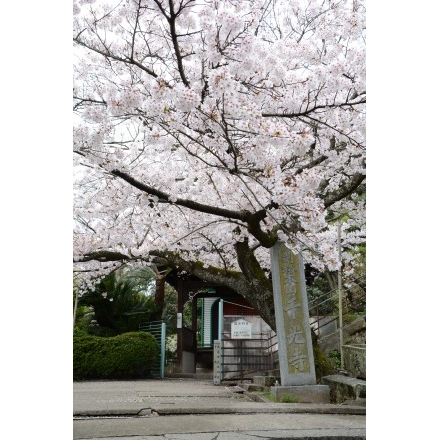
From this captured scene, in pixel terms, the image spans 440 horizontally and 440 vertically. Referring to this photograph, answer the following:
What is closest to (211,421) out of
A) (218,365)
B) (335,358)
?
(335,358)

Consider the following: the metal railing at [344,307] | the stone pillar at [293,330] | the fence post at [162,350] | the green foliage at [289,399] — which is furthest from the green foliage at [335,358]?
the fence post at [162,350]

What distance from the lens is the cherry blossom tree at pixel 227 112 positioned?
99.1 inches

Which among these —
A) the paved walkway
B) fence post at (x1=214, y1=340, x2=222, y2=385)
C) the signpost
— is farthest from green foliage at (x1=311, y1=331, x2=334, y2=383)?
fence post at (x1=214, y1=340, x2=222, y2=385)

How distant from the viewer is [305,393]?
12.5ft

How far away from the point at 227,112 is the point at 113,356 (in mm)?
4491

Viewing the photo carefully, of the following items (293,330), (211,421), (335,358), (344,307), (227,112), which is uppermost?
(227,112)

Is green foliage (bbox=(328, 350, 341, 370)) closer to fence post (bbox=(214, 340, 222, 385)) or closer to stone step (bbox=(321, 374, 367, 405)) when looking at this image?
stone step (bbox=(321, 374, 367, 405))

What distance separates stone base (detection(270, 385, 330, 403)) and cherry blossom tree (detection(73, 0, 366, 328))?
0.68 m

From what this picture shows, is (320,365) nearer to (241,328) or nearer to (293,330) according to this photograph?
(293,330)

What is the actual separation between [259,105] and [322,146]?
104 cm

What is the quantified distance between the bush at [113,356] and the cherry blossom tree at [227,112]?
6.86ft

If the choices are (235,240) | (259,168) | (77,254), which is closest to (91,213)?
(77,254)

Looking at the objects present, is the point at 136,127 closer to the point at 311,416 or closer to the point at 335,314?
the point at 311,416
